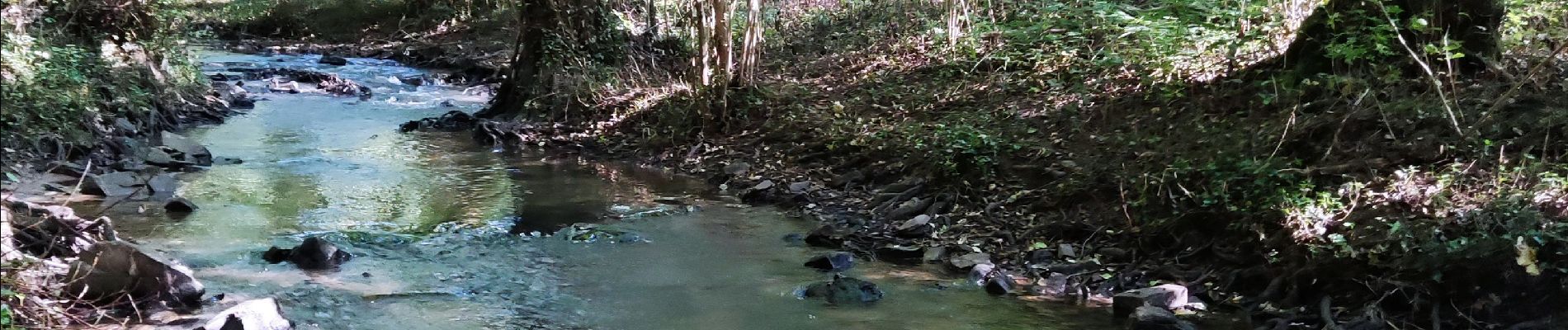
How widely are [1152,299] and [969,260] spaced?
1256 mm

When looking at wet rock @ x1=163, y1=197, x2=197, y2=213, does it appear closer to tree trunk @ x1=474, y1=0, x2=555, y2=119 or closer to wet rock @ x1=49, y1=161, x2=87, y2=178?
wet rock @ x1=49, y1=161, x2=87, y2=178

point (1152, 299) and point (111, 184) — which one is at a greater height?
point (111, 184)

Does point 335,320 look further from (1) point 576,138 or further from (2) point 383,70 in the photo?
(2) point 383,70

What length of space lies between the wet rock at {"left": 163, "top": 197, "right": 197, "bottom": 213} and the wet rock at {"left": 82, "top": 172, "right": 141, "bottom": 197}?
367 millimetres

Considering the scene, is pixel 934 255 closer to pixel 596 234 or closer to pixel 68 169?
pixel 596 234

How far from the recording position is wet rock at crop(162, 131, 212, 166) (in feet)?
31.1

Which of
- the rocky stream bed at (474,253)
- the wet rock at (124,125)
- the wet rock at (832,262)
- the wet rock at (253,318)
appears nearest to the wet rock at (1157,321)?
the rocky stream bed at (474,253)

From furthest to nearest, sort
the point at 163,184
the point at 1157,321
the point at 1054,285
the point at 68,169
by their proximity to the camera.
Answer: the point at 68,169 → the point at 163,184 → the point at 1054,285 → the point at 1157,321

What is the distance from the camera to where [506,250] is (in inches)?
266

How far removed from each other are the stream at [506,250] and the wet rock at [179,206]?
95mm

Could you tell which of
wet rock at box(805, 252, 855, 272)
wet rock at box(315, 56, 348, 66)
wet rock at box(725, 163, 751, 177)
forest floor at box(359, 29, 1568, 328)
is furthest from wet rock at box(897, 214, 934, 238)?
wet rock at box(315, 56, 348, 66)

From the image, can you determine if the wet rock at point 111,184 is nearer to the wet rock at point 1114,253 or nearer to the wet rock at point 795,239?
the wet rock at point 795,239

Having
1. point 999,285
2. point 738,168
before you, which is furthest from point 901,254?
point 738,168

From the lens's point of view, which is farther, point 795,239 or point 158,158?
point 158,158
